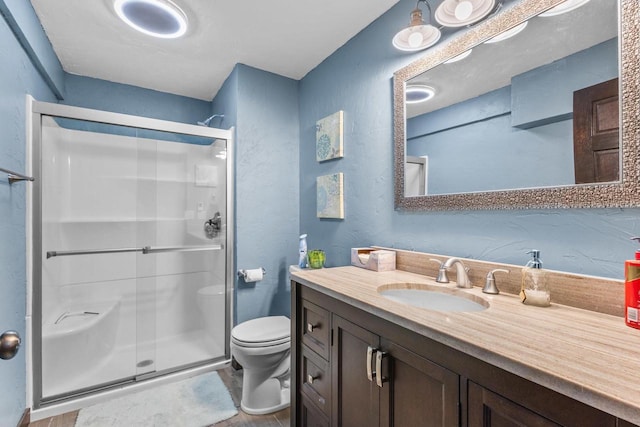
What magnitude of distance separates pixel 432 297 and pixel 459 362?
537mm

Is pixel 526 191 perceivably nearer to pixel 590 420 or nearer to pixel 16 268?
pixel 590 420

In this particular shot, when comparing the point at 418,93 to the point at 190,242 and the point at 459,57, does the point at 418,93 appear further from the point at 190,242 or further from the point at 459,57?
the point at 190,242

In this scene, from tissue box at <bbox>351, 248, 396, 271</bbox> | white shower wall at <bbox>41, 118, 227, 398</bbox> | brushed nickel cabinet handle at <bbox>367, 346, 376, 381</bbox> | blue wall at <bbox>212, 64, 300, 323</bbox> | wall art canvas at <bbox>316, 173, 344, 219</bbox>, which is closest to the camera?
brushed nickel cabinet handle at <bbox>367, 346, 376, 381</bbox>

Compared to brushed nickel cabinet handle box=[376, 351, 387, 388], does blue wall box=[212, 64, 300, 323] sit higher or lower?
higher

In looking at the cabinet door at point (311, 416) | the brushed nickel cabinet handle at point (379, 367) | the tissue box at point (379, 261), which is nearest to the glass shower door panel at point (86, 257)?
the cabinet door at point (311, 416)

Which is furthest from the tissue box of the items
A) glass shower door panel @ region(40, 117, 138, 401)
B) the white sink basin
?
glass shower door panel @ region(40, 117, 138, 401)

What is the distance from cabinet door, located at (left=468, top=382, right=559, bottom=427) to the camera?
55 cm

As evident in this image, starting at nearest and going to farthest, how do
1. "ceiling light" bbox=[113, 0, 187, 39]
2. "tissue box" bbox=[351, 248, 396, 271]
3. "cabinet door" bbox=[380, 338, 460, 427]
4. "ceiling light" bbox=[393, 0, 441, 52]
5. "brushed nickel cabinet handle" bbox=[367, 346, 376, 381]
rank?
"cabinet door" bbox=[380, 338, 460, 427], "brushed nickel cabinet handle" bbox=[367, 346, 376, 381], "ceiling light" bbox=[393, 0, 441, 52], "tissue box" bbox=[351, 248, 396, 271], "ceiling light" bbox=[113, 0, 187, 39]

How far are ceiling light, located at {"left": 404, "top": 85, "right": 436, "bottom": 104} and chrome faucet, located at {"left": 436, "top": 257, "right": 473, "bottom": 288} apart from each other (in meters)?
0.78

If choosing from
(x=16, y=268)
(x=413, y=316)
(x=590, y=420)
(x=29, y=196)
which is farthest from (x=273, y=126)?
(x=590, y=420)

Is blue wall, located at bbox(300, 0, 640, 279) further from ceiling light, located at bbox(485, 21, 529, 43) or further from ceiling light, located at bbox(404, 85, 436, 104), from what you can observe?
ceiling light, located at bbox(485, 21, 529, 43)

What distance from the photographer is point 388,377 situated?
2.88 feet

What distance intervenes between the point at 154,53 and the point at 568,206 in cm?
259

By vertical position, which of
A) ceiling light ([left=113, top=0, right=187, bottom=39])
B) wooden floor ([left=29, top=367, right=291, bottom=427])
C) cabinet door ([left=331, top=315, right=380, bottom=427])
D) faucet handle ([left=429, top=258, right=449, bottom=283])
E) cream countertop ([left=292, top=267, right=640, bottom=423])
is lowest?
wooden floor ([left=29, top=367, right=291, bottom=427])
